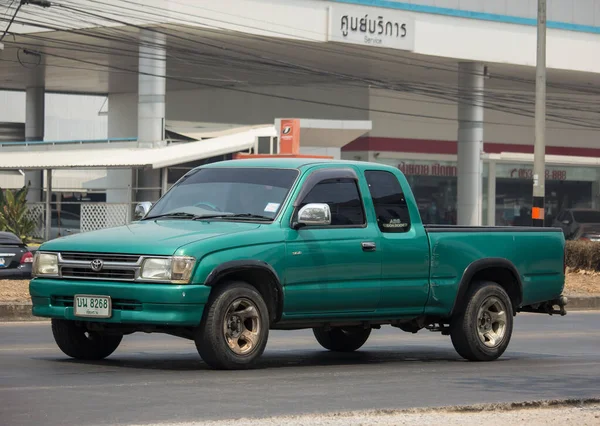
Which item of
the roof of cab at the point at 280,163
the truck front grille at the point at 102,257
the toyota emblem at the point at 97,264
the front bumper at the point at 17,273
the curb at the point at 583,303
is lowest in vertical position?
the curb at the point at 583,303

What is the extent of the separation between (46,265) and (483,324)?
4.39 m

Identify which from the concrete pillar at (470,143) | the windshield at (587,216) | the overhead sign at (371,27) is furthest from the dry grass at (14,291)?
the concrete pillar at (470,143)

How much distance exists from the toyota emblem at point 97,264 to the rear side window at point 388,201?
2.72 metres

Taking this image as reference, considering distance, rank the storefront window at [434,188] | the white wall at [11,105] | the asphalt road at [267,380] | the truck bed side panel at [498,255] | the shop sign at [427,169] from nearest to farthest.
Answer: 1. the asphalt road at [267,380]
2. the truck bed side panel at [498,255]
3. the shop sign at [427,169]
4. the storefront window at [434,188]
5. the white wall at [11,105]

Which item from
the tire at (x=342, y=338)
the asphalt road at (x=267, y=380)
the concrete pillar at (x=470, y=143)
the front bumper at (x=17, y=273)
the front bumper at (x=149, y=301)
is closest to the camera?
the asphalt road at (x=267, y=380)

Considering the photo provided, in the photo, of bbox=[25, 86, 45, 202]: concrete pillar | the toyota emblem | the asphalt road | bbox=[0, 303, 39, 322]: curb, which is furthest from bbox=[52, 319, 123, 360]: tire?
bbox=[25, 86, 45, 202]: concrete pillar

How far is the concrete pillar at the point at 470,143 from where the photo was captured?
54.8m

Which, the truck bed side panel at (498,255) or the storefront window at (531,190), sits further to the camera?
the storefront window at (531,190)

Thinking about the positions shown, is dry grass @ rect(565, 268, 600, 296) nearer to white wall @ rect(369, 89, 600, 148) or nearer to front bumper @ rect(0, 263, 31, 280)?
front bumper @ rect(0, 263, 31, 280)

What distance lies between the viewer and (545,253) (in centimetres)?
1355

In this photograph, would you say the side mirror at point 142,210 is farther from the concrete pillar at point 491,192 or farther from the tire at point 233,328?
the concrete pillar at point 491,192

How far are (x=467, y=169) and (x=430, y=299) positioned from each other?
144 ft

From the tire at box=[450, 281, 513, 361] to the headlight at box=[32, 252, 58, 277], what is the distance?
3.96 metres

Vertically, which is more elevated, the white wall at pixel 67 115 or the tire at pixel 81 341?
the white wall at pixel 67 115
